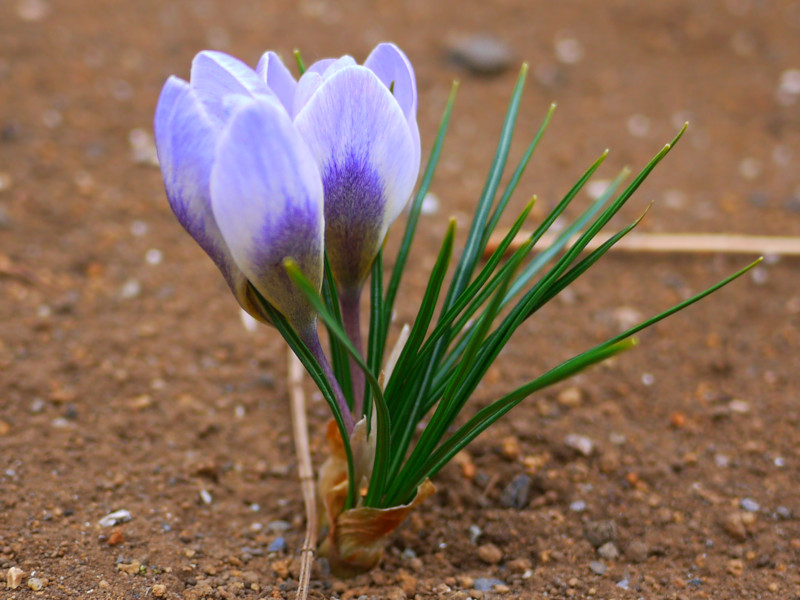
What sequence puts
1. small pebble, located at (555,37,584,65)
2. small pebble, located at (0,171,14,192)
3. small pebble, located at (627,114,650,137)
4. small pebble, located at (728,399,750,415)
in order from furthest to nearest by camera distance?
small pebble, located at (555,37,584,65), small pebble, located at (627,114,650,137), small pebble, located at (0,171,14,192), small pebble, located at (728,399,750,415)

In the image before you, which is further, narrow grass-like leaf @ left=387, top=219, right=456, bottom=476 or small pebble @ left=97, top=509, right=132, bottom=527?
small pebble @ left=97, top=509, right=132, bottom=527

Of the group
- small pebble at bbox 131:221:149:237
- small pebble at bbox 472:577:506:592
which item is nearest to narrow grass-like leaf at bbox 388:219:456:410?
small pebble at bbox 472:577:506:592

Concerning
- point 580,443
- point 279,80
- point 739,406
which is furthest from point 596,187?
point 279,80

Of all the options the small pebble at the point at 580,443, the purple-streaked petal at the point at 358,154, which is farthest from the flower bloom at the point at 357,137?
the small pebble at the point at 580,443

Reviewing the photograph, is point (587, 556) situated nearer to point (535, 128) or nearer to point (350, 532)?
point (350, 532)

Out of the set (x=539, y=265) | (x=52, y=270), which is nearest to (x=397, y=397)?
(x=539, y=265)

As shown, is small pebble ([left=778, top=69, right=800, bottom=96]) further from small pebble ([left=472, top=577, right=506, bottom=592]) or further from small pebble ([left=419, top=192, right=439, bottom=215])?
small pebble ([left=472, top=577, right=506, bottom=592])

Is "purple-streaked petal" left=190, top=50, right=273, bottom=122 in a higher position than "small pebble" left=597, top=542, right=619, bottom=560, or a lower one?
higher

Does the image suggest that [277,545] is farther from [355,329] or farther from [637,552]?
[637,552]

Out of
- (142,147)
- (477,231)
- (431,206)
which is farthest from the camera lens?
(142,147)
